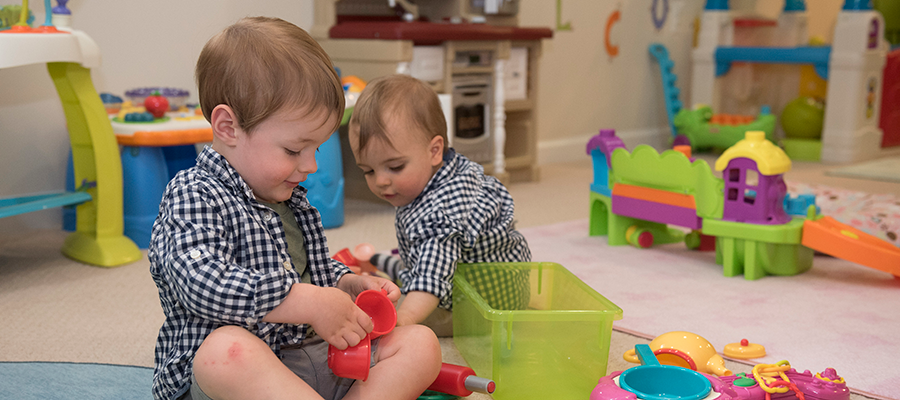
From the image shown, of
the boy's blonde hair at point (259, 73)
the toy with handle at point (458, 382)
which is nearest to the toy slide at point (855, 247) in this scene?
the toy with handle at point (458, 382)

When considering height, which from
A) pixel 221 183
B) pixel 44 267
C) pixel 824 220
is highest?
pixel 221 183

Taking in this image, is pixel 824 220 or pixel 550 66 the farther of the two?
pixel 550 66

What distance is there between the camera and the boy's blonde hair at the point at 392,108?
3.69ft

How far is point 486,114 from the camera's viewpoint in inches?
101

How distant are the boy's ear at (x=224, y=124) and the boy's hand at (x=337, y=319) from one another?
0.58ft

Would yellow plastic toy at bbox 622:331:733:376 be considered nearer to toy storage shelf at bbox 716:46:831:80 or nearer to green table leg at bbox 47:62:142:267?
green table leg at bbox 47:62:142:267

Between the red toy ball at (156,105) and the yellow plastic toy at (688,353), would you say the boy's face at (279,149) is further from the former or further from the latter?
the red toy ball at (156,105)

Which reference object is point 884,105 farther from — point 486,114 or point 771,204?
point 771,204

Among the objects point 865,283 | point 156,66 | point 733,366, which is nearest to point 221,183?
point 733,366

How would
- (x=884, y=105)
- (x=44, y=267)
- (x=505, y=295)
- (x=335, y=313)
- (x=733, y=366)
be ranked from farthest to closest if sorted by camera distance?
(x=884, y=105) < (x=44, y=267) < (x=505, y=295) < (x=733, y=366) < (x=335, y=313)

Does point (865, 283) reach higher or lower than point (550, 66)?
lower

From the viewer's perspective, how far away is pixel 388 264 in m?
1.44

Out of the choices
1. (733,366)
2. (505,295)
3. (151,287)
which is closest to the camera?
(733,366)

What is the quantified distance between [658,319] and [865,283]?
529 millimetres
